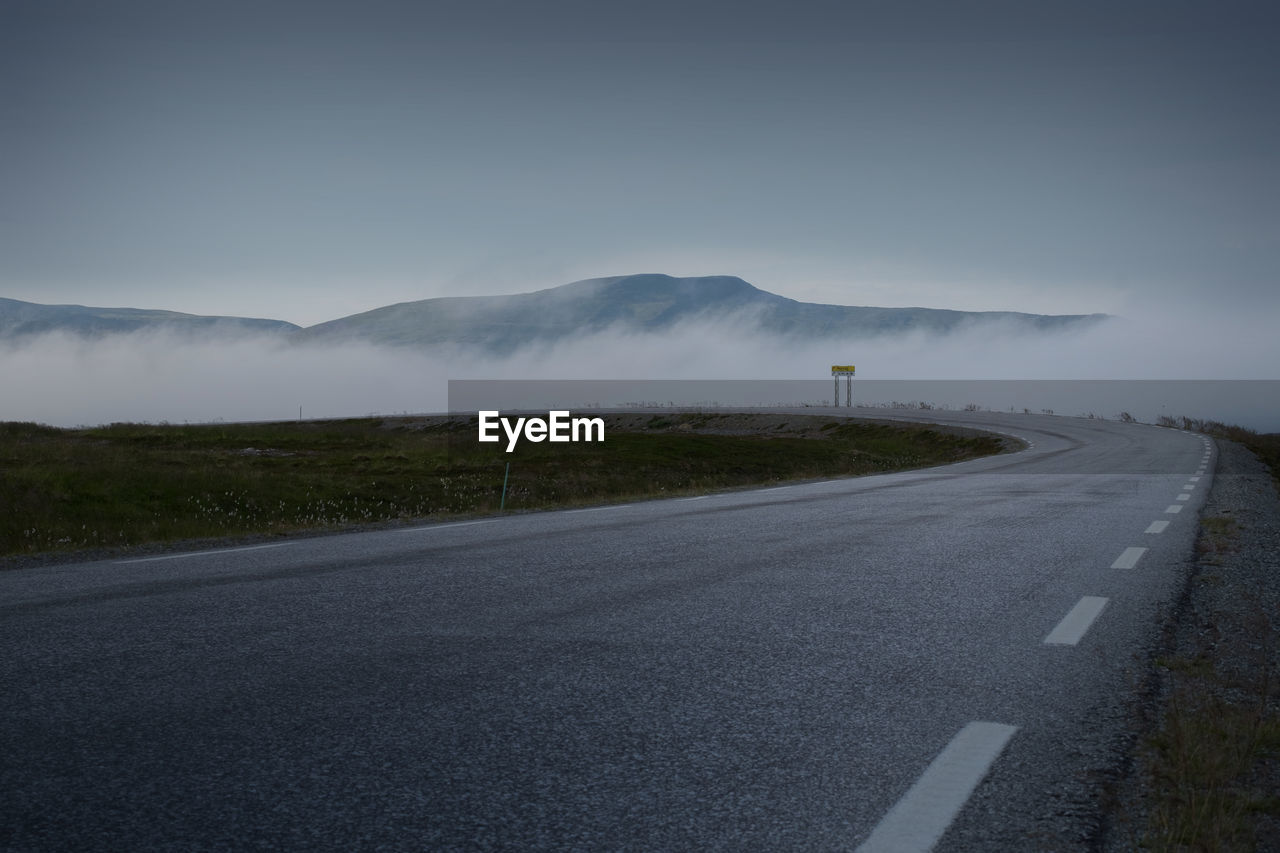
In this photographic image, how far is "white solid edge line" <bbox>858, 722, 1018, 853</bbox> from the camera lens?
322 cm

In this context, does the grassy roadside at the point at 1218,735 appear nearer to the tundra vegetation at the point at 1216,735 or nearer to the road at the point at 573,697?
the tundra vegetation at the point at 1216,735

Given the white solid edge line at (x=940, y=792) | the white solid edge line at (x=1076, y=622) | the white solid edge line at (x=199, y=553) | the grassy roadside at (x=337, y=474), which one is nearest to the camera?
the white solid edge line at (x=940, y=792)

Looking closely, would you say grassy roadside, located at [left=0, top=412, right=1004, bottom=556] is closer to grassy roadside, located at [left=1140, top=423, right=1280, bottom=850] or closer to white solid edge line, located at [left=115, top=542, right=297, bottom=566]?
white solid edge line, located at [left=115, top=542, right=297, bottom=566]

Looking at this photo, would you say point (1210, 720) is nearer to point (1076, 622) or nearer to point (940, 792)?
point (940, 792)

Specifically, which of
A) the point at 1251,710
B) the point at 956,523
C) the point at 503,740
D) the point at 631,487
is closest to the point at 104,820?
the point at 503,740

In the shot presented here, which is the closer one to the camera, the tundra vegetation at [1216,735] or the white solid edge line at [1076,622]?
the tundra vegetation at [1216,735]

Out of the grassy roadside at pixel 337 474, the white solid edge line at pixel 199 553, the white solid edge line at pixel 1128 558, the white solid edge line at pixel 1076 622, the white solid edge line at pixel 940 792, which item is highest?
the white solid edge line at pixel 940 792

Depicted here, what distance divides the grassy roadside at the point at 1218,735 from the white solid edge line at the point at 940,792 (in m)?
0.56

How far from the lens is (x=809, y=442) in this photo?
58.9 m

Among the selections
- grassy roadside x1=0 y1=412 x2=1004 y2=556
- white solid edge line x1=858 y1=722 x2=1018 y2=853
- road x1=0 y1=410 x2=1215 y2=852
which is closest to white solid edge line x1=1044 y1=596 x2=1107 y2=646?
road x1=0 y1=410 x2=1215 y2=852

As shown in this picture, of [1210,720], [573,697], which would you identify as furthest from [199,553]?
[1210,720]

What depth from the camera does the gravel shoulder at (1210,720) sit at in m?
3.38

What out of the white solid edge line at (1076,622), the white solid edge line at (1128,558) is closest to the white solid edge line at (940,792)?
the white solid edge line at (1076,622)

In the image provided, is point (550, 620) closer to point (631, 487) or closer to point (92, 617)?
point (92, 617)
